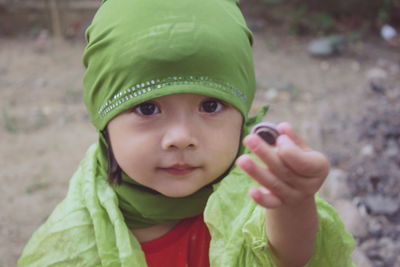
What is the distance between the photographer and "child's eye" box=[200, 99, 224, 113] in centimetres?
157

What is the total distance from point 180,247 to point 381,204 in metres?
1.46

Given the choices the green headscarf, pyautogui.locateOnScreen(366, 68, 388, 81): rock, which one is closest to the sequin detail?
the green headscarf

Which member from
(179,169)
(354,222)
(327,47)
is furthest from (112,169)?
(327,47)

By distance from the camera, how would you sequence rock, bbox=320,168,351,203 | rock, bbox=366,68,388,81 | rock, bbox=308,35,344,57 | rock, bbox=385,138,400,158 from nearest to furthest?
rock, bbox=320,168,351,203 → rock, bbox=385,138,400,158 → rock, bbox=366,68,388,81 → rock, bbox=308,35,344,57

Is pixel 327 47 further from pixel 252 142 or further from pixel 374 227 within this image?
pixel 252 142

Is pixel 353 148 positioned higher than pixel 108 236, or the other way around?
pixel 108 236

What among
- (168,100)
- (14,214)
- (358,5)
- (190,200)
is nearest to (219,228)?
(190,200)

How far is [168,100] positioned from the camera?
153cm

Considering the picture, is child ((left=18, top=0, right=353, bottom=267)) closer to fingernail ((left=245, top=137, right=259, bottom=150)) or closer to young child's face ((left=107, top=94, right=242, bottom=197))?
young child's face ((left=107, top=94, right=242, bottom=197))

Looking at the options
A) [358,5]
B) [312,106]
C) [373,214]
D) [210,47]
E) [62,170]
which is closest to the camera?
[210,47]

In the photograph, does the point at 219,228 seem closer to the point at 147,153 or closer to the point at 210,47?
the point at 147,153

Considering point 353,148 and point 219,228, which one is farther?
point 353,148

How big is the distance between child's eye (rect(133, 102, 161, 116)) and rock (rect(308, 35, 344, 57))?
3826 mm

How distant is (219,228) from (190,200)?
178 millimetres
